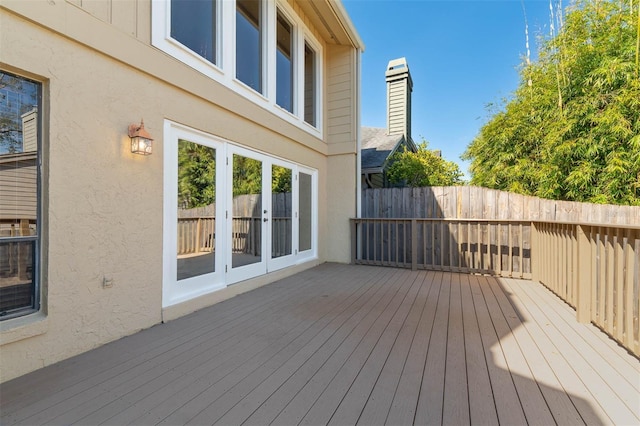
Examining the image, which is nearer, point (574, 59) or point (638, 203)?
point (638, 203)

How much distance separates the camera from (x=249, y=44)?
4.34 meters

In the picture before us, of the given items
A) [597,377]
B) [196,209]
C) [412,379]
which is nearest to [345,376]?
[412,379]

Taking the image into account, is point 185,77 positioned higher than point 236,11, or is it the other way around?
point 236,11

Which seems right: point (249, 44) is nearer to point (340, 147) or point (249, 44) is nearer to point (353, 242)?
point (340, 147)

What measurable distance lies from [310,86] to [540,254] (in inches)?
205

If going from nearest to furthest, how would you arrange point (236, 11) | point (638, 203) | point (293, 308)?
point (293, 308) < point (236, 11) < point (638, 203)

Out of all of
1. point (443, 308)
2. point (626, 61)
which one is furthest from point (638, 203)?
point (443, 308)

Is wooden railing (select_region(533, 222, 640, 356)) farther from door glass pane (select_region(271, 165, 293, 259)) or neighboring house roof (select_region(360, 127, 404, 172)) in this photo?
neighboring house roof (select_region(360, 127, 404, 172))

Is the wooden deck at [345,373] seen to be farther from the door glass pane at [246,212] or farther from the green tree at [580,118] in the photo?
the green tree at [580,118]

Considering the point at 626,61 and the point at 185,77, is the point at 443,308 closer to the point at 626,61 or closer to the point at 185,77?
the point at 185,77

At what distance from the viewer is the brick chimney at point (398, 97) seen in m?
11.3

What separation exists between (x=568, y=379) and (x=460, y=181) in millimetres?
9383

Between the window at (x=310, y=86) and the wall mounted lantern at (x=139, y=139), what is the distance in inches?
147

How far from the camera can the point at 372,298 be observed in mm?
3732
